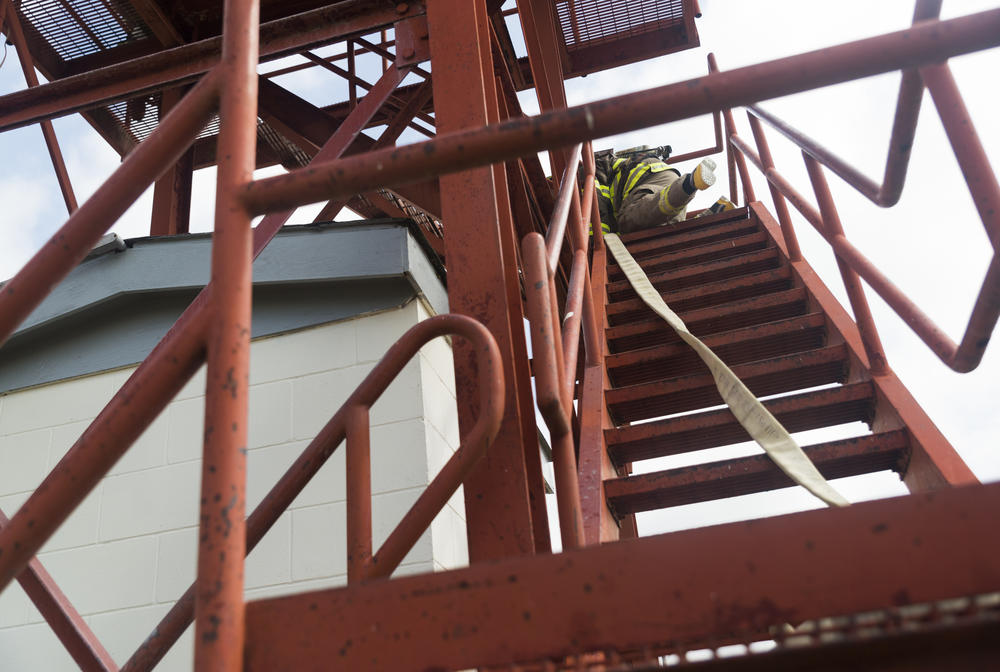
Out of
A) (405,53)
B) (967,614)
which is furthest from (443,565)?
(967,614)

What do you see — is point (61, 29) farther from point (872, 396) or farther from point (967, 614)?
point (967, 614)

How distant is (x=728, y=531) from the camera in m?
1.09

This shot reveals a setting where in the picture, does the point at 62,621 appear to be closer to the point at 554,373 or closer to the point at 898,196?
the point at 554,373

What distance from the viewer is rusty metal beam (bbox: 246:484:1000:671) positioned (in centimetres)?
103

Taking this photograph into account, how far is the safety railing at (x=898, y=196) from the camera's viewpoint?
237 cm

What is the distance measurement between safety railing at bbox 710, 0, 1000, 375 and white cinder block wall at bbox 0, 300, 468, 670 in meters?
1.95

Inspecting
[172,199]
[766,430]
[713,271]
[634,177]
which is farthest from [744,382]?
[634,177]

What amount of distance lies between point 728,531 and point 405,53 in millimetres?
3188

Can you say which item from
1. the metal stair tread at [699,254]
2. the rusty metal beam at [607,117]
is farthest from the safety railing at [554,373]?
the metal stair tread at [699,254]

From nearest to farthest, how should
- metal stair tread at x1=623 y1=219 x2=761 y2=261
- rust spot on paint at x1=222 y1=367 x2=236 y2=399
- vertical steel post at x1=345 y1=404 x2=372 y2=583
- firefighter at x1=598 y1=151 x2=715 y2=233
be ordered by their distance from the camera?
rust spot on paint at x1=222 y1=367 x2=236 y2=399, vertical steel post at x1=345 y1=404 x2=372 y2=583, metal stair tread at x1=623 y1=219 x2=761 y2=261, firefighter at x1=598 y1=151 x2=715 y2=233

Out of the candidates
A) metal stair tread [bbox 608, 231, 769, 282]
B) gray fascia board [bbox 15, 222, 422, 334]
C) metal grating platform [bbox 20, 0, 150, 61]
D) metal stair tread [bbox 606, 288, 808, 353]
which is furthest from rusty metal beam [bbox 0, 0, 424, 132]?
metal stair tread [bbox 608, 231, 769, 282]

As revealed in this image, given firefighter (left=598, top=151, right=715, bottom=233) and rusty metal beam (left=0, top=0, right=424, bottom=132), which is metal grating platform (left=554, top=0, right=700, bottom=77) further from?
rusty metal beam (left=0, top=0, right=424, bottom=132)

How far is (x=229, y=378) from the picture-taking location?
119 centimetres

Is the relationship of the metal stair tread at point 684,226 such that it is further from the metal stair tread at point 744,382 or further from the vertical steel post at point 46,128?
the vertical steel post at point 46,128
